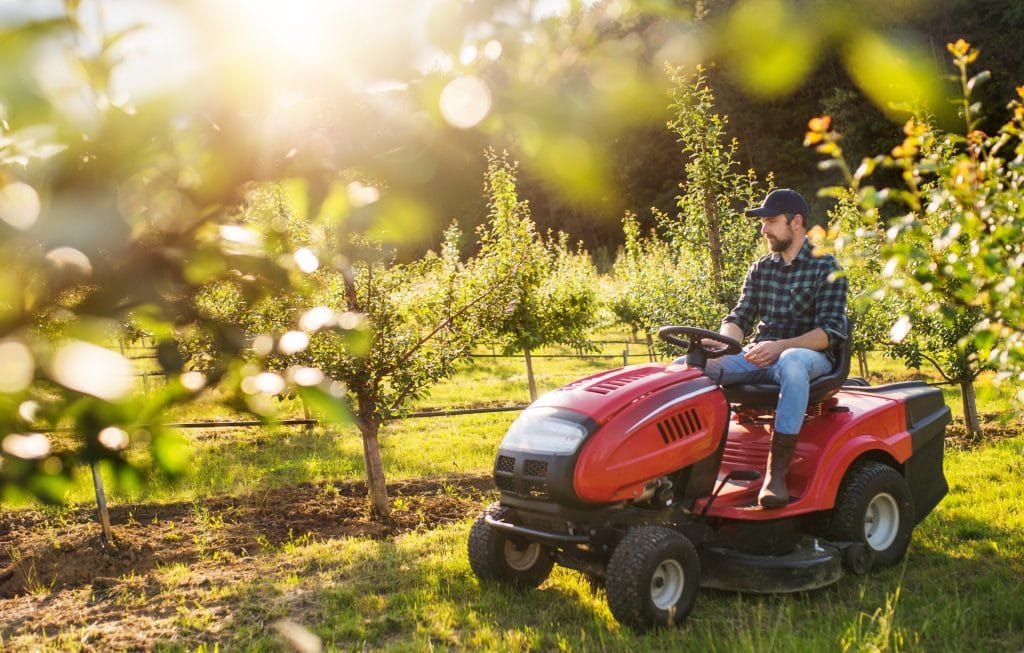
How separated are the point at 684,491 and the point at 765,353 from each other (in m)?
0.84

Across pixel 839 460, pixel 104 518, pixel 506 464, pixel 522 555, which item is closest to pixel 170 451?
pixel 506 464

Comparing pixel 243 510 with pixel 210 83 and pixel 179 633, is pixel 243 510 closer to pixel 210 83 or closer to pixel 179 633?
pixel 179 633

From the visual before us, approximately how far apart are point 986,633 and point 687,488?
55.2 inches

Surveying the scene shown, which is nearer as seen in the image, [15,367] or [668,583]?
[15,367]

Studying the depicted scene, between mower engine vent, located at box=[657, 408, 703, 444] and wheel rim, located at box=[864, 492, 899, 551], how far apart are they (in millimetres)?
1256

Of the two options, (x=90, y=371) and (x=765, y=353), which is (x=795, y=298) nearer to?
(x=765, y=353)

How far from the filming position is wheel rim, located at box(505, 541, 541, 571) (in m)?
4.49

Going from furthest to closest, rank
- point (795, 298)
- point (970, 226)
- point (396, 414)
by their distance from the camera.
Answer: point (396, 414) → point (795, 298) → point (970, 226)

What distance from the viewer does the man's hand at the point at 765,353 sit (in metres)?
4.43

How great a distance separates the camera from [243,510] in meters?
6.87

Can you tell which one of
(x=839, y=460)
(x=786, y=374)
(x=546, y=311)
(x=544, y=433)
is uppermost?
(x=546, y=311)

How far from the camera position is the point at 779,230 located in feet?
15.4

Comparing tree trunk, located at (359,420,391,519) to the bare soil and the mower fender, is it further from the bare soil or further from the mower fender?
the mower fender

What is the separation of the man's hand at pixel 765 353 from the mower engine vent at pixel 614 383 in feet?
1.94
